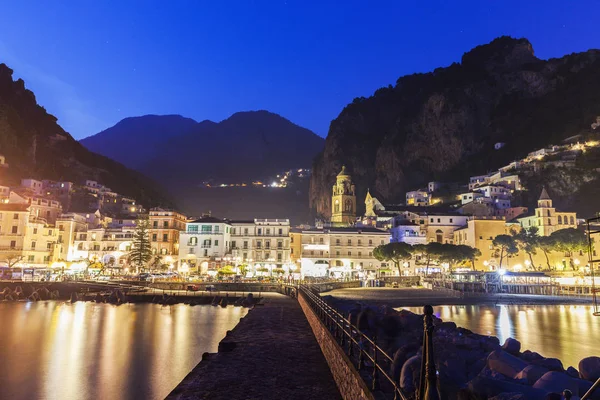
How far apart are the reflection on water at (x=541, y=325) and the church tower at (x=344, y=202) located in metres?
67.4

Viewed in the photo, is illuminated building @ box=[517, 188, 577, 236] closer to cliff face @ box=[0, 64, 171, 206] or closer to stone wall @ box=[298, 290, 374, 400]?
stone wall @ box=[298, 290, 374, 400]

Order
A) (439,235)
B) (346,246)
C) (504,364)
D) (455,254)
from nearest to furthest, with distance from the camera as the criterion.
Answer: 1. (504,364)
2. (455,254)
3. (346,246)
4. (439,235)

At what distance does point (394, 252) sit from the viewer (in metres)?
64.6

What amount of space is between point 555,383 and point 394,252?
5693cm

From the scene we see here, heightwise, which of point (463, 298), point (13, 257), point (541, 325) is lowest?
point (541, 325)

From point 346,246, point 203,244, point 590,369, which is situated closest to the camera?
point 590,369

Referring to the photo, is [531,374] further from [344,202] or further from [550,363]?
[344,202]

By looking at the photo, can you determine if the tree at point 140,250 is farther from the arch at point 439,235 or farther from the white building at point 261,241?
the arch at point 439,235

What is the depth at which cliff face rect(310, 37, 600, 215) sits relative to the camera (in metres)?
121

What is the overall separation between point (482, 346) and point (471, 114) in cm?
12851

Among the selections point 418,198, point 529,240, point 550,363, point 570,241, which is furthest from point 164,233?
point 418,198

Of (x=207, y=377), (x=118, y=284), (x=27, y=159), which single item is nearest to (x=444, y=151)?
(x=118, y=284)

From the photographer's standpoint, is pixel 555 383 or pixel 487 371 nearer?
pixel 555 383

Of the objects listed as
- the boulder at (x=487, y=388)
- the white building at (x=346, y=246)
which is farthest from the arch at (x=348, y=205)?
the boulder at (x=487, y=388)
